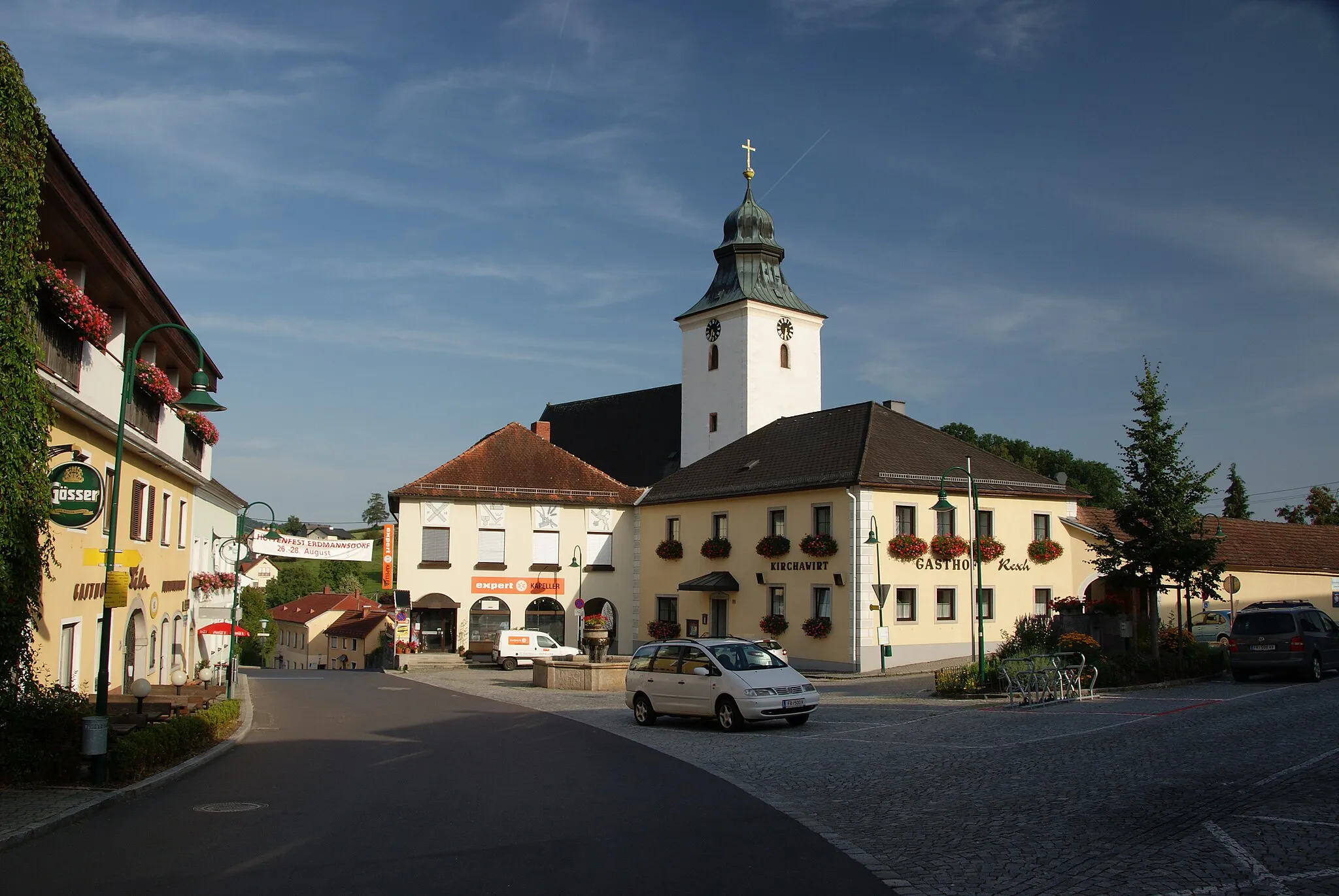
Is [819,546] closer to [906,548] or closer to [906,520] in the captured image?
[906,548]

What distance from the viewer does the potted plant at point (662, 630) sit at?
4512cm

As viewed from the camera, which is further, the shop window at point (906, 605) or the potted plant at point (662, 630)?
the potted plant at point (662, 630)

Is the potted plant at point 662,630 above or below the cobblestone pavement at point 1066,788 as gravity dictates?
above

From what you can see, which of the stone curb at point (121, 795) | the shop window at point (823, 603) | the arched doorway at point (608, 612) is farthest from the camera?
the arched doorway at point (608, 612)

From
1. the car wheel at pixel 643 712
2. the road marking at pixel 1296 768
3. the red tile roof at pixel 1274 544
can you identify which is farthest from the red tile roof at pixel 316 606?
the road marking at pixel 1296 768

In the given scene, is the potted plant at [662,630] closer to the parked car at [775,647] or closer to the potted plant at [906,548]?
the parked car at [775,647]

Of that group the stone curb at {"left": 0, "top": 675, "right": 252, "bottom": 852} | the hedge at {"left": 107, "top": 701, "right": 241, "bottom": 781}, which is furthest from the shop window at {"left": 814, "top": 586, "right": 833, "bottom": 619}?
the hedge at {"left": 107, "top": 701, "right": 241, "bottom": 781}

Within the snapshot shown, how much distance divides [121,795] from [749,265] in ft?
165

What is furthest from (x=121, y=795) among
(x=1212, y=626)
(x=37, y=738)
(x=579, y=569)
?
(x=1212, y=626)

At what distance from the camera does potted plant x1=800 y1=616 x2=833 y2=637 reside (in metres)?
Answer: 36.4

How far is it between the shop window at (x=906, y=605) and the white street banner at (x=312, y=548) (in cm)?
2224

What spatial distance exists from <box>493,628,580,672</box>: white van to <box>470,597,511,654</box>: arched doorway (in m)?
3.96

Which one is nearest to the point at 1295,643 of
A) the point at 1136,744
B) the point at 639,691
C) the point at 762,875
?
the point at 1136,744

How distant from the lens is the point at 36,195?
1329 centimetres
